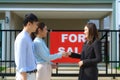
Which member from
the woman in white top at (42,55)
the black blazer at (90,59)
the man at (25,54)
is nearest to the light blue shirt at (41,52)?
the woman in white top at (42,55)

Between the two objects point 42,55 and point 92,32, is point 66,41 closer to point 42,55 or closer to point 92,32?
point 42,55

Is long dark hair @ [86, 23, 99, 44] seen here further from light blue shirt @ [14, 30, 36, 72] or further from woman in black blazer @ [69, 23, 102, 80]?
light blue shirt @ [14, 30, 36, 72]

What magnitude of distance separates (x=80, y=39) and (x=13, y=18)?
981 centimetres

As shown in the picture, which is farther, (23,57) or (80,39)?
(80,39)

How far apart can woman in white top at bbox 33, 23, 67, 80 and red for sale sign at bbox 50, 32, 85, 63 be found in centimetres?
332

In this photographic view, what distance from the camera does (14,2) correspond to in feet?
54.3

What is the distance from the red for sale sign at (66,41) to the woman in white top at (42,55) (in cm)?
332

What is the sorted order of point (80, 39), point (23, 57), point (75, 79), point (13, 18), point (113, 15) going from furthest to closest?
1. point (13, 18)
2. point (113, 15)
3. point (75, 79)
4. point (80, 39)
5. point (23, 57)

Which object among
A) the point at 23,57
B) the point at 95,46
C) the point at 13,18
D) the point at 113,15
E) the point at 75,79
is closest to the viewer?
the point at 23,57

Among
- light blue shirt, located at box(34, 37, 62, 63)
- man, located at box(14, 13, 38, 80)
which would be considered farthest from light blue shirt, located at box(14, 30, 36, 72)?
light blue shirt, located at box(34, 37, 62, 63)

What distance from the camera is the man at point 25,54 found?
445cm

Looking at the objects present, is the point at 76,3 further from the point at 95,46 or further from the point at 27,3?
the point at 95,46

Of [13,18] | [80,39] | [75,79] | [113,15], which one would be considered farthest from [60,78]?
[13,18]

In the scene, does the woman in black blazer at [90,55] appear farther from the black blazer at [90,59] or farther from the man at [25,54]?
the man at [25,54]
